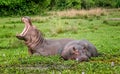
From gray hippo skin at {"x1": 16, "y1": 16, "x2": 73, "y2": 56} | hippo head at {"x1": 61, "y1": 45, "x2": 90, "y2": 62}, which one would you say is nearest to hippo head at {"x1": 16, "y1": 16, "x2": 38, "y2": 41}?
gray hippo skin at {"x1": 16, "y1": 16, "x2": 73, "y2": 56}

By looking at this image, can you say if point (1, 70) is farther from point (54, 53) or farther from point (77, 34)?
point (77, 34)

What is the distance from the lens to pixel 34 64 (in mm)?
12930

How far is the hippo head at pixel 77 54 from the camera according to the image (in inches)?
526

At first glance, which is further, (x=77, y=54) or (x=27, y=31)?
(x=27, y=31)

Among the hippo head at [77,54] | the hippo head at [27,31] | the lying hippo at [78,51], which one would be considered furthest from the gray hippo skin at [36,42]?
the hippo head at [77,54]

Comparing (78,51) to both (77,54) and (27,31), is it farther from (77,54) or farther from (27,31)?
(27,31)

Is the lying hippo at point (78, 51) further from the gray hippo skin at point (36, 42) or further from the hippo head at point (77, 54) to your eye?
the gray hippo skin at point (36, 42)

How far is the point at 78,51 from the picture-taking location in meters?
13.6

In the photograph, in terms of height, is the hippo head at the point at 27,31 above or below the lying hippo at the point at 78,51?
above

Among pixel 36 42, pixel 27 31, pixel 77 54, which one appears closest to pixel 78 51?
pixel 77 54

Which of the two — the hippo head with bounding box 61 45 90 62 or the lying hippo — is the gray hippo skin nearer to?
the lying hippo

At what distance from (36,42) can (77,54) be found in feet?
6.74

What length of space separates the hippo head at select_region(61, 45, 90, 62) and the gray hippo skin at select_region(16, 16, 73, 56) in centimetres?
94

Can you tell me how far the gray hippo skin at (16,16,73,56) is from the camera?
1480cm
